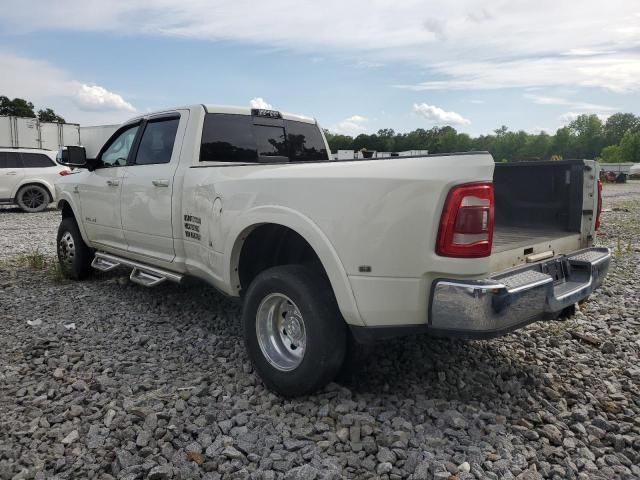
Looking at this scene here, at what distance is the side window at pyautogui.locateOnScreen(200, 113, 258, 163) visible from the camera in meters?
4.36

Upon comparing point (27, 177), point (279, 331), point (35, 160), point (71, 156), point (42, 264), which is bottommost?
point (42, 264)

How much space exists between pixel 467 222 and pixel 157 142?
10.7ft

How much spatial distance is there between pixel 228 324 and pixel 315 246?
6.73 feet

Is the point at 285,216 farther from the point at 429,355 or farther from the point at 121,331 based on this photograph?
the point at 121,331

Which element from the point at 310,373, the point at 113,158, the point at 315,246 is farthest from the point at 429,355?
the point at 113,158

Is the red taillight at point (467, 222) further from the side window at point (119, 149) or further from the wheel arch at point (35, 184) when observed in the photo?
the wheel arch at point (35, 184)

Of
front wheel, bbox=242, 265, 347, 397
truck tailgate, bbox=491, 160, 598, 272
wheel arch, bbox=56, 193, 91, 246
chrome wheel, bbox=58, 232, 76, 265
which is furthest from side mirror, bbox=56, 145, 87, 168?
truck tailgate, bbox=491, 160, 598, 272

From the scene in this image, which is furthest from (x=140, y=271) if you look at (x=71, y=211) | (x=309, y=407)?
(x=309, y=407)

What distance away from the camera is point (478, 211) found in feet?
8.21

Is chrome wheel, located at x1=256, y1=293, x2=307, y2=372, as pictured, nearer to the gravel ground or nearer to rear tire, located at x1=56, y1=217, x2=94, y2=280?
the gravel ground

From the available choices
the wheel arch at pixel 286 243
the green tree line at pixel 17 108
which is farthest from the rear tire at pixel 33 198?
the green tree line at pixel 17 108

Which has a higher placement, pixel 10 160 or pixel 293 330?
pixel 10 160

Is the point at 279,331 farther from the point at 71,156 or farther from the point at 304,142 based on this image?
the point at 71,156

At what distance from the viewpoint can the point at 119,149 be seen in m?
5.37
